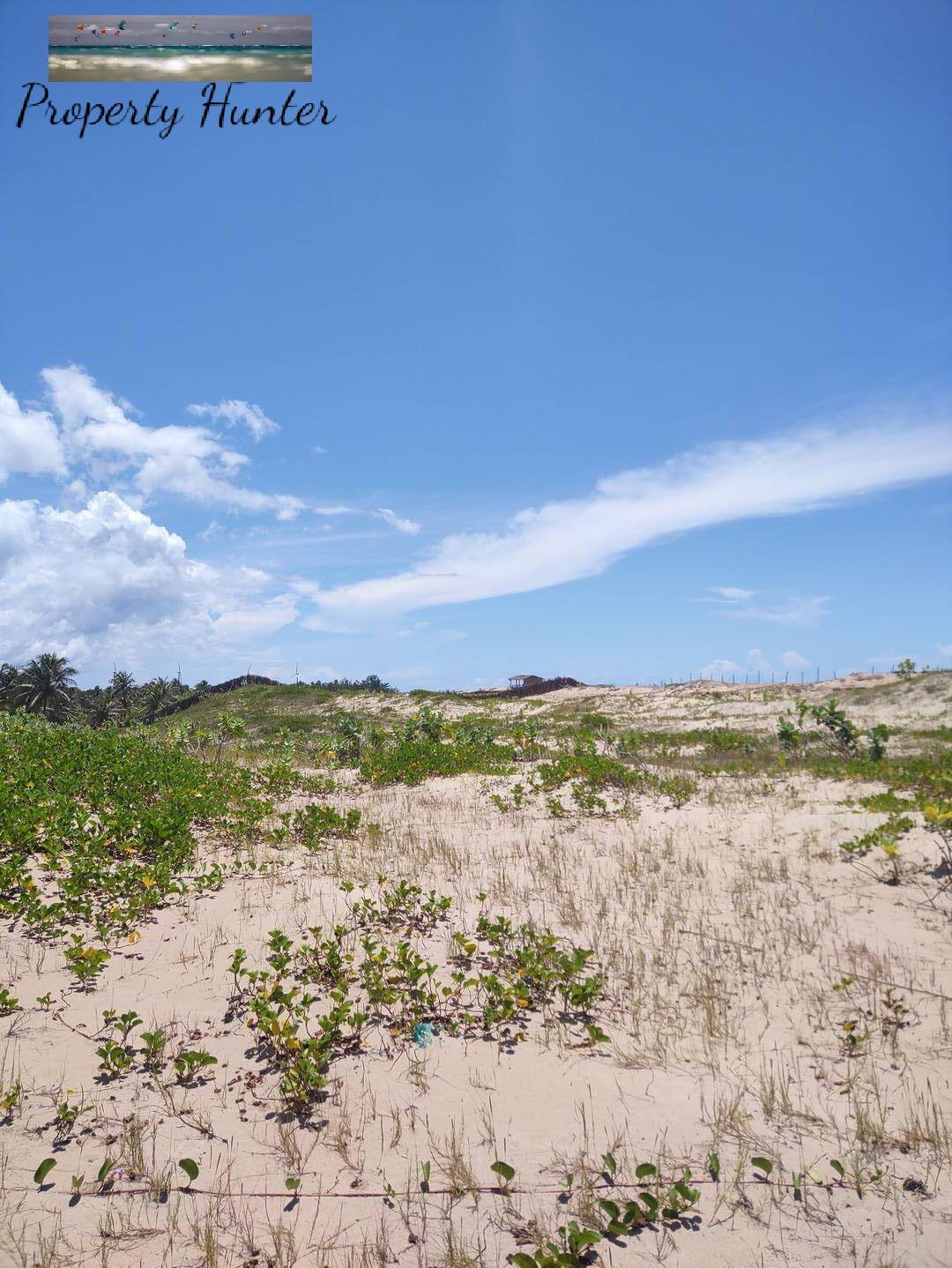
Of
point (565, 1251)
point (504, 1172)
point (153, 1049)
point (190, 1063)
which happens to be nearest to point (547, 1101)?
point (504, 1172)

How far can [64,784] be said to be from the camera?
373 inches

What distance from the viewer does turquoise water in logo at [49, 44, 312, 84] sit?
274 inches

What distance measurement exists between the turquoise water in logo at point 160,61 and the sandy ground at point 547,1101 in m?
8.44

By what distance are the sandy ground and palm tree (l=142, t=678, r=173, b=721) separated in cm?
5242

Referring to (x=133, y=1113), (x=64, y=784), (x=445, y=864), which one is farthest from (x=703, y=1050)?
(x=64, y=784)

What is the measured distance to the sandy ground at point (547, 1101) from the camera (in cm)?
300

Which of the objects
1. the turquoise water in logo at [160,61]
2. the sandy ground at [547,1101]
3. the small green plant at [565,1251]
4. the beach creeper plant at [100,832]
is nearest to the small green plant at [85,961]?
the beach creeper plant at [100,832]

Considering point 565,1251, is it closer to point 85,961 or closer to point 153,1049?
point 153,1049

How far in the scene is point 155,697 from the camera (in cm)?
5778

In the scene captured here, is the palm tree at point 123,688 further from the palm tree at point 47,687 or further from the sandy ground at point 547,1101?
the sandy ground at point 547,1101

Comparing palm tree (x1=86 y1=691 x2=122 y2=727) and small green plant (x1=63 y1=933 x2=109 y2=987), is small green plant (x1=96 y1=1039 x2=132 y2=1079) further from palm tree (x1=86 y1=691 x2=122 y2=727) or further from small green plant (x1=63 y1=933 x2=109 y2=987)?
palm tree (x1=86 y1=691 x2=122 y2=727)

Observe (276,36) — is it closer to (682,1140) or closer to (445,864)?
(445,864)

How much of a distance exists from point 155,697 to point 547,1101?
60.5 meters

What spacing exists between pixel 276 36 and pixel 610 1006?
990cm
